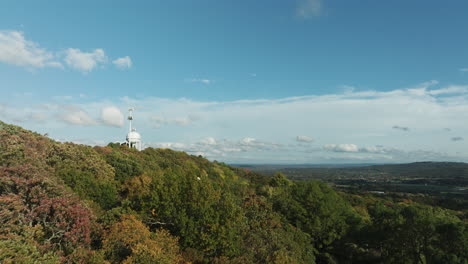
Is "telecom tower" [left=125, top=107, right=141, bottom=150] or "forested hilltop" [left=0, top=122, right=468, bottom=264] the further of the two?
"telecom tower" [left=125, top=107, right=141, bottom=150]

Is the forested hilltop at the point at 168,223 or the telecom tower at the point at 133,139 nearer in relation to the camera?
the forested hilltop at the point at 168,223

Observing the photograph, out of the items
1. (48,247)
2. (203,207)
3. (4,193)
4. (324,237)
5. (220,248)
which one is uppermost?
(4,193)

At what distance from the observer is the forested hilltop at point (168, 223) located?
1728 centimetres

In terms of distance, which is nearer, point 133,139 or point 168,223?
point 168,223

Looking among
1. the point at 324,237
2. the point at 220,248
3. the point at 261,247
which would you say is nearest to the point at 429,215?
the point at 324,237

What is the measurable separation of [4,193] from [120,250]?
8515 mm

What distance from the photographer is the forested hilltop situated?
56.7 ft

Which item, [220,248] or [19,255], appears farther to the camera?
[220,248]

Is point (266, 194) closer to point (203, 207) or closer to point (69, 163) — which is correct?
point (203, 207)

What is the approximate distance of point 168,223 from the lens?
22781mm

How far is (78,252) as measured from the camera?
1678cm

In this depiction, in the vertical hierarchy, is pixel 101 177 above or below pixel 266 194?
above

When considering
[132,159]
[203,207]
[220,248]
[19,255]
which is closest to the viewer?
[19,255]

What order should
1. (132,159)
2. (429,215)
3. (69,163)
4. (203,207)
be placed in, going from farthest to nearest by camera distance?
(132,159), (69,163), (429,215), (203,207)
